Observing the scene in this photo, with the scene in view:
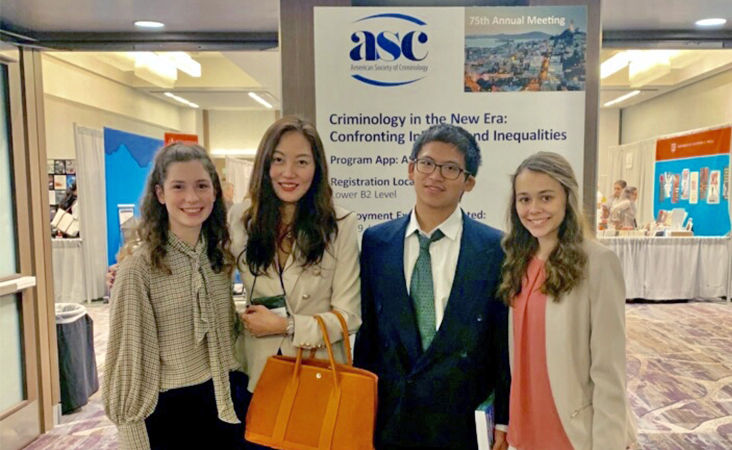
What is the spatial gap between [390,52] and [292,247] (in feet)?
4.36

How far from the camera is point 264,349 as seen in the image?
63.1 inches

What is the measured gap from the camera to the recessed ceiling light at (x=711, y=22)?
3008 mm

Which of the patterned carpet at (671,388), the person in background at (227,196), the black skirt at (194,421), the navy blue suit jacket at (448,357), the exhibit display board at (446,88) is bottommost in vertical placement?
the patterned carpet at (671,388)

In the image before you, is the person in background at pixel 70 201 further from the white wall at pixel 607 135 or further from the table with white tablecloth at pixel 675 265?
the white wall at pixel 607 135

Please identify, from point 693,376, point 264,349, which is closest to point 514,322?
point 264,349

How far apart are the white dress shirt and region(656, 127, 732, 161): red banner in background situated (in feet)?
26.2

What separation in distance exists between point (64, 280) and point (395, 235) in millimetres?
7023

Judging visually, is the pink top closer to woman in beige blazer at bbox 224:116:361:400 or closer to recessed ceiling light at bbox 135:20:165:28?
woman in beige blazer at bbox 224:116:361:400

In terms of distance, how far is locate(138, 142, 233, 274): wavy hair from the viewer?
5.07 ft

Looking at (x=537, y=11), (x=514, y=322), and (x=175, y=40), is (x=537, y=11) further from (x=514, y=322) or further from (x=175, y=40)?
(x=175, y=40)

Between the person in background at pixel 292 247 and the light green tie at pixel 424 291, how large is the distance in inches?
7.4

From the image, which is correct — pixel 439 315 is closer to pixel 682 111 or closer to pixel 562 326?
pixel 562 326

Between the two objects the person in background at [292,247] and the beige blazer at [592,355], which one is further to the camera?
the person in background at [292,247]

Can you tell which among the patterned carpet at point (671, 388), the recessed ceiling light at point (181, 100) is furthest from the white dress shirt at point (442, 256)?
the recessed ceiling light at point (181, 100)
